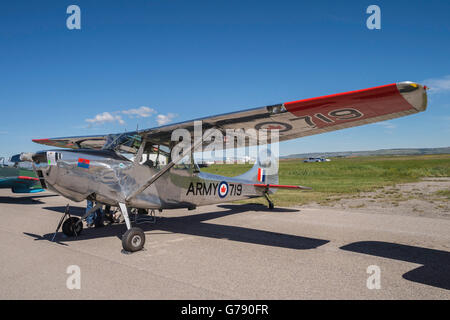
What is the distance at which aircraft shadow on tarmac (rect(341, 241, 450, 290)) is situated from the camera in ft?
12.5

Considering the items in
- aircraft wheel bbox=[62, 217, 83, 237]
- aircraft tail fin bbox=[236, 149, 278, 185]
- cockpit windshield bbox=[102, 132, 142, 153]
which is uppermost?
cockpit windshield bbox=[102, 132, 142, 153]

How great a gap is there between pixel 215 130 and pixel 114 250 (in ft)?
10.1

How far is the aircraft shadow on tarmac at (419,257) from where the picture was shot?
3811 mm

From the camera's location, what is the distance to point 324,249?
532cm

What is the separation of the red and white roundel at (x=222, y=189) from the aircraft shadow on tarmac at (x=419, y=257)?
373cm

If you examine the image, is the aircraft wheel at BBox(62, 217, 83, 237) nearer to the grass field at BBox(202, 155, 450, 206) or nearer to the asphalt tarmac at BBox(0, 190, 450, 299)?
the asphalt tarmac at BBox(0, 190, 450, 299)

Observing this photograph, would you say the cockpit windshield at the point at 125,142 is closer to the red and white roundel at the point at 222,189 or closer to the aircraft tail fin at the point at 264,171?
the red and white roundel at the point at 222,189

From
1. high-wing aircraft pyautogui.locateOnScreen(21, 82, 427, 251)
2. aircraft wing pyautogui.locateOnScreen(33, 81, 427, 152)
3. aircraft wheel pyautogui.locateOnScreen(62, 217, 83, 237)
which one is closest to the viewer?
aircraft wing pyautogui.locateOnScreen(33, 81, 427, 152)

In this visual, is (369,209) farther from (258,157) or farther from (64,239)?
(64,239)

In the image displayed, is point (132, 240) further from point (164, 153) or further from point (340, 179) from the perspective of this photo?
point (340, 179)

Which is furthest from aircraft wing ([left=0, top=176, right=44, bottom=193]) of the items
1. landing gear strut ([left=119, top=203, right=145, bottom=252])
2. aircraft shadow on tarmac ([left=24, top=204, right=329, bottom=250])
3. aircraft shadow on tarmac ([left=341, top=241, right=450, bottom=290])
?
aircraft shadow on tarmac ([left=341, top=241, right=450, bottom=290])

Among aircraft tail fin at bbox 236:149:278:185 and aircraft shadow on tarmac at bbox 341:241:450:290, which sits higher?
aircraft tail fin at bbox 236:149:278:185

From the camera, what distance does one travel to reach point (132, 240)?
5020mm
